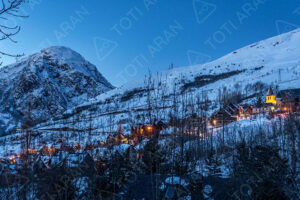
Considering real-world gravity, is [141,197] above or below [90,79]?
below

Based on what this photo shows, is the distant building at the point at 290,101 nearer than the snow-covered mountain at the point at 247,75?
Yes

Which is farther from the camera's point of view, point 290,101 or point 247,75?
point 247,75

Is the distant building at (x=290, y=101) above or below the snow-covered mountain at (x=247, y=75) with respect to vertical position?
below

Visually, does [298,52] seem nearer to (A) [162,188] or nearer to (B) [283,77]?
(B) [283,77]

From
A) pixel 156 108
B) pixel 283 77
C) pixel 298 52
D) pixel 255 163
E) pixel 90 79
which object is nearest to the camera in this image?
pixel 255 163

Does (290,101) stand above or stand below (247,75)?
below

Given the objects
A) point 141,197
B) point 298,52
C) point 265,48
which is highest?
point 265,48

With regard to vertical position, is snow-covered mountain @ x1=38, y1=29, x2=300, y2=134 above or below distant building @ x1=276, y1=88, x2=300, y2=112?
above

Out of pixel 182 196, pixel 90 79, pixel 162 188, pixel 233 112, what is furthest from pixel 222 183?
Result: pixel 90 79

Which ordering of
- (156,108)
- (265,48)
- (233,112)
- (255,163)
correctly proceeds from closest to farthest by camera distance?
(255,163) → (156,108) → (233,112) → (265,48)

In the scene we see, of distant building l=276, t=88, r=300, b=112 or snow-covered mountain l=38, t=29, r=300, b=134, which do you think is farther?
snow-covered mountain l=38, t=29, r=300, b=134

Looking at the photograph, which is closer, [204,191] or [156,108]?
[204,191]
